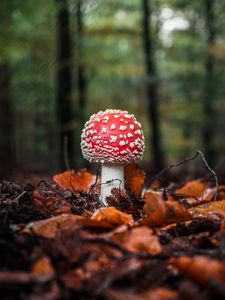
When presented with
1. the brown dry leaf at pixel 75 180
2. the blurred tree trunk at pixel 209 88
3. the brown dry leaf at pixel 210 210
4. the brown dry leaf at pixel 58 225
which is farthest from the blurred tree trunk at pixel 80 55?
the brown dry leaf at pixel 58 225

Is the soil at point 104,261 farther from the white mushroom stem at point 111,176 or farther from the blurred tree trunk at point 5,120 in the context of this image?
the blurred tree trunk at point 5,120

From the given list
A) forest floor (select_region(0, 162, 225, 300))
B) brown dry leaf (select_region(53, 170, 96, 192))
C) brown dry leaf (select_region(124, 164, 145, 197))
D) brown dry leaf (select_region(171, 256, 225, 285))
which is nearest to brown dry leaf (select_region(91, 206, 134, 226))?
forest floor (select_region(0, 162, 225, 300))

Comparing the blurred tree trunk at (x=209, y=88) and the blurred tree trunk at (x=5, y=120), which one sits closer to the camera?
the blurred tree trunk at (x=5, y=120)

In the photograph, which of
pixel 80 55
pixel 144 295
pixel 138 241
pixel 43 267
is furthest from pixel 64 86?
pixel 144 295

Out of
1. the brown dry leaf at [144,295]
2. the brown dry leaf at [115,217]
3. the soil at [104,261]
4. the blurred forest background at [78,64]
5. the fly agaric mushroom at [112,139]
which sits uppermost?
the blurred forest background at [78,64]

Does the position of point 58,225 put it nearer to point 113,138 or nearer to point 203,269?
point 203,269

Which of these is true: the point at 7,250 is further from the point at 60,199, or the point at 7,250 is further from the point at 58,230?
the point at 60,199

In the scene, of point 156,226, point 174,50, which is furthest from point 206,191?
point 174,50

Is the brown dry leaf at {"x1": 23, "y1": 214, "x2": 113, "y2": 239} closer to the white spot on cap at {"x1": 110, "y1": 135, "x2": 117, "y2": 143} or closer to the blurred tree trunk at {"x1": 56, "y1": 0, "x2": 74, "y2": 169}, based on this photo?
the white spot on cap at {"x1": 110, "y1": 135, "x2": 117, "y2": 143}
